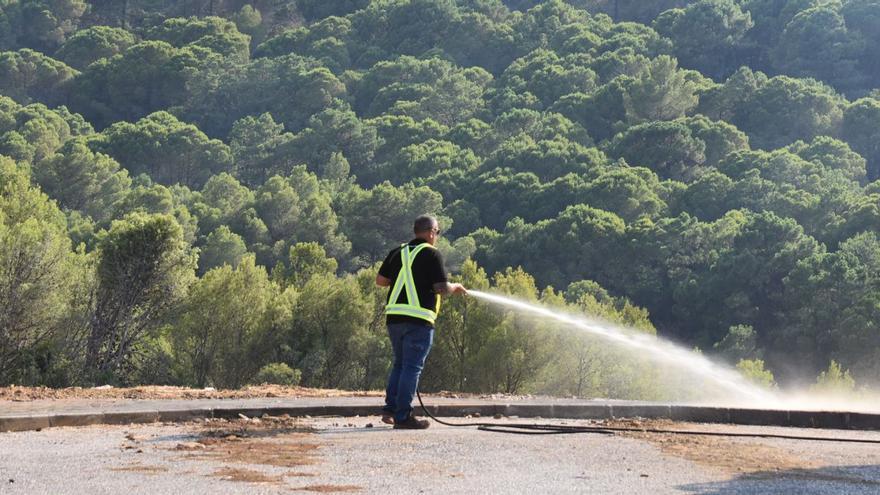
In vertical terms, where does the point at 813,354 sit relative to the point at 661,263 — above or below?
below

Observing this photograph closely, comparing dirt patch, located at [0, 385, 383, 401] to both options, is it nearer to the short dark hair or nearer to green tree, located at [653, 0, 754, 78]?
the short dark hair

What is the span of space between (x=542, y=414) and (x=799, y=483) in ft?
19.4

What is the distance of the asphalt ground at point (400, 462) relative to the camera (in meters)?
9.06

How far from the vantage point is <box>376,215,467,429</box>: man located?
12.3 metres

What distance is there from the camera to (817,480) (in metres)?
9.72

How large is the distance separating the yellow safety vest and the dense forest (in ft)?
85.1

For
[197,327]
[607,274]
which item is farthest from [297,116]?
[197,327]

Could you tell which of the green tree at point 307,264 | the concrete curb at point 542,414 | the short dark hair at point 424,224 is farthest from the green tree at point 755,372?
the short dark hair at point 424,224

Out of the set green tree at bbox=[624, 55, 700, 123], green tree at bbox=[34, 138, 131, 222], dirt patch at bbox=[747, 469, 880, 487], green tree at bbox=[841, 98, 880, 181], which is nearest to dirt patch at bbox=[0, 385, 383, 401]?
dirt patch at bbox=[747, 469, 880, 487]

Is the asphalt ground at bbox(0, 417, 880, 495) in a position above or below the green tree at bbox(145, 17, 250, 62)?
below

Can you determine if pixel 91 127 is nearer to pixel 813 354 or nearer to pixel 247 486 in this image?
pixel 813 354

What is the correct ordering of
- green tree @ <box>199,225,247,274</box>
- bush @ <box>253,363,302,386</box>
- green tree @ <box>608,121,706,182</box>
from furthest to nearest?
green tree @ <box>608,121,706,182</box>
green tree @ <box>199,225,247,274</box>
bush @ <box>253,363,302,386</box>

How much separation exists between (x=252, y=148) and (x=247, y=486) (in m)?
109

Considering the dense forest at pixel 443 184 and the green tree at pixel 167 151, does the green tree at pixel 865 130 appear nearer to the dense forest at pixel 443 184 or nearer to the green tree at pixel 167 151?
the dense forest at pixel 443 184
